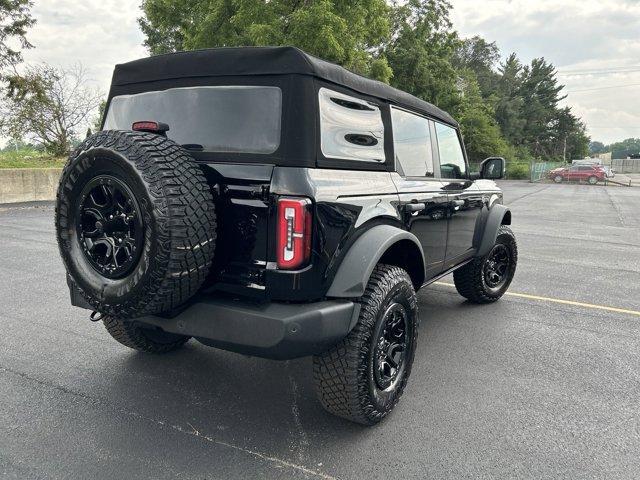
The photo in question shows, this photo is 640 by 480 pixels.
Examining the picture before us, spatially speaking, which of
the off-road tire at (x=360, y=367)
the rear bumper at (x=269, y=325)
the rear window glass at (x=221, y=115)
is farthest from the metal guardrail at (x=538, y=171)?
the rear bumper at (x=269, y=325)

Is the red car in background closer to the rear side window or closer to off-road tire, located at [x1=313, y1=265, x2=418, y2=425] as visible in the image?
the rear side window

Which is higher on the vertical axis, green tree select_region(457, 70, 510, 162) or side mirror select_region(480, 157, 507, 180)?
green tree select_region(457, 70, 510, 162)

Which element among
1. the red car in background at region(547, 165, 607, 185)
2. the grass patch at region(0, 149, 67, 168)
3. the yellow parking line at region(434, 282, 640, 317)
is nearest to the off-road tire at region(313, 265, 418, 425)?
the yellow parking line at region(434, 282, 640, 317)

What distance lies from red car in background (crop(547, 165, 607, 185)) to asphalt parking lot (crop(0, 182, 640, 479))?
113 ft

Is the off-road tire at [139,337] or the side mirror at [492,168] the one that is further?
the side mirror at [492,168]

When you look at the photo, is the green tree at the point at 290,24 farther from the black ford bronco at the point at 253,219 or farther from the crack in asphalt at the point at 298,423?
the crack in asphalt at the point at 298,423

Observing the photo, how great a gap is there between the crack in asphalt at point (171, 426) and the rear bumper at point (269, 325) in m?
0.53

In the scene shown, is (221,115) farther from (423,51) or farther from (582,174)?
(582,174)

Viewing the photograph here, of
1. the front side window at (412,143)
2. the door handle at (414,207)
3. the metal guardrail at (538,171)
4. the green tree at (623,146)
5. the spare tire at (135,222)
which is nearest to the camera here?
the spare tire at (135,222)

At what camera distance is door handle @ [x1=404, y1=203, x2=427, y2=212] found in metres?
3.03

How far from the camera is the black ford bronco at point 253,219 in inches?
84.4

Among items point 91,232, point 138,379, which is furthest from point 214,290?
point 138,379

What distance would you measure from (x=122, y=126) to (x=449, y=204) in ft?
8.07

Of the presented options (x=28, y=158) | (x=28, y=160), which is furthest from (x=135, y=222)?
(x=28, y=158)
